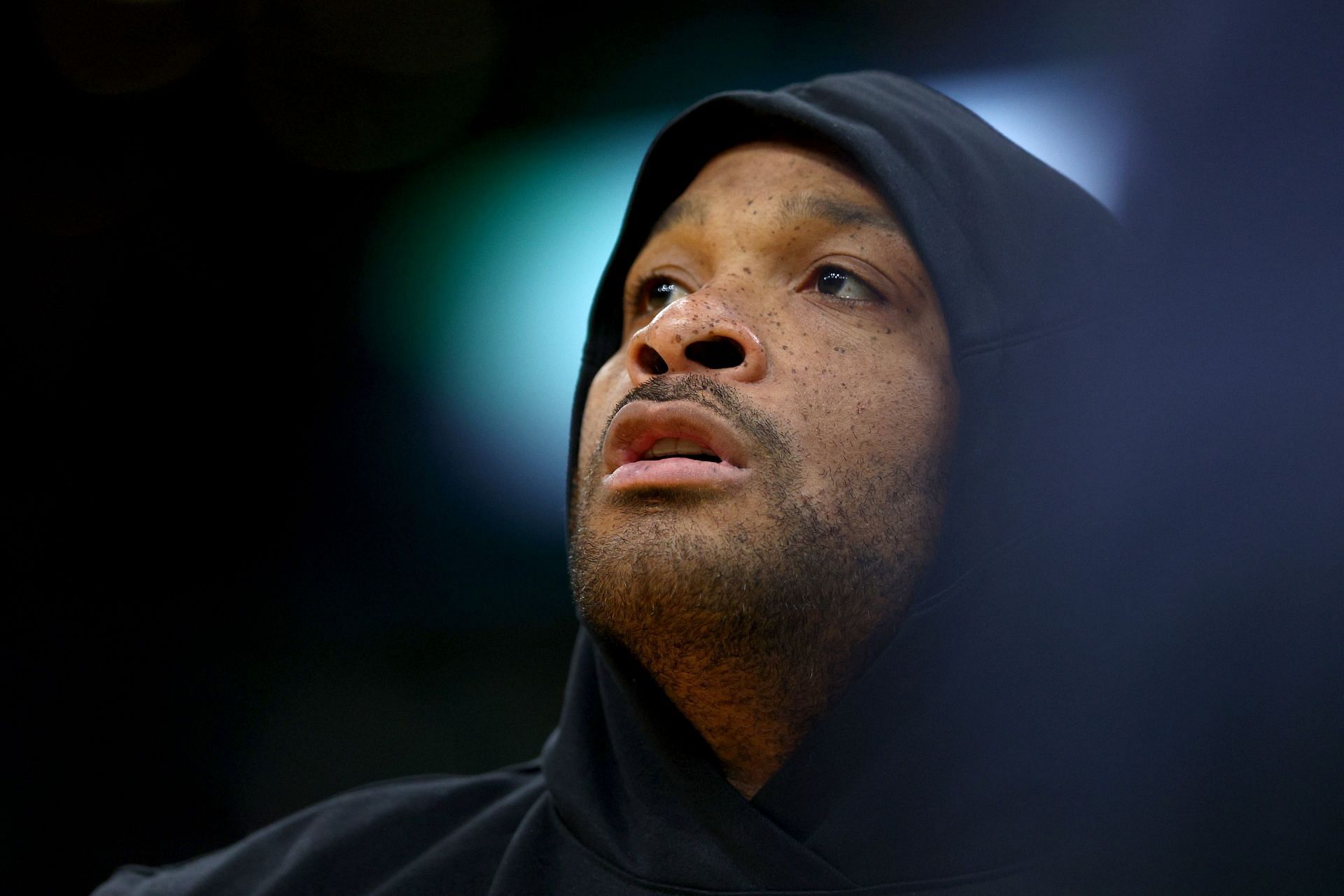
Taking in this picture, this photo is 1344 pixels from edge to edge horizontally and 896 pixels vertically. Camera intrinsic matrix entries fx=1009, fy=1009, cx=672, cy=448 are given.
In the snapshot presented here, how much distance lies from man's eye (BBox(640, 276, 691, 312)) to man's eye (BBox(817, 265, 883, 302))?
0.20 meters

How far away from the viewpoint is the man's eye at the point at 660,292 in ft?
4.19

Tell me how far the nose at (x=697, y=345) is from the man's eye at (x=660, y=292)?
183mm

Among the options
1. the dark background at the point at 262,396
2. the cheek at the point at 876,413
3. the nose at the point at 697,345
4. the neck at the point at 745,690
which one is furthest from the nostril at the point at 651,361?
the dark background at the point at 262,396

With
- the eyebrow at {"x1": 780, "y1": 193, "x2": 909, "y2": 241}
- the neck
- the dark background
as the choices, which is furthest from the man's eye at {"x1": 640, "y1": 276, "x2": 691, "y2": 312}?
the dark background

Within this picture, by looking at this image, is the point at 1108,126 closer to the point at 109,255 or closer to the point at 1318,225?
the point at 1318,225

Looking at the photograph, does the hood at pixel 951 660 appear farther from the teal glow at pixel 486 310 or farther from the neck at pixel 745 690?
the teal glow at pixel 486 310

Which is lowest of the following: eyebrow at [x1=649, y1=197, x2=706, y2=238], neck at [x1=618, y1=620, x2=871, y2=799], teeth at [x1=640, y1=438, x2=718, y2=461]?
neck at [x1=618, y1=620, x2=871, y2=799]

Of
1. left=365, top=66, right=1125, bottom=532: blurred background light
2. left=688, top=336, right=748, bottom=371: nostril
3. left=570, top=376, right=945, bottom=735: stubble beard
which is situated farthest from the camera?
left=365, top=66, right=1125, bottom=532: blurred background light

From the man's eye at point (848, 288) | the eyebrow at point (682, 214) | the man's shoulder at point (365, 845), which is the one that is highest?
the eyebrow at point (682, 214)

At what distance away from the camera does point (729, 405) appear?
1006mm

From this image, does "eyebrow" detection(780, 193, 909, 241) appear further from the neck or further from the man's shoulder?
the man's shoulder

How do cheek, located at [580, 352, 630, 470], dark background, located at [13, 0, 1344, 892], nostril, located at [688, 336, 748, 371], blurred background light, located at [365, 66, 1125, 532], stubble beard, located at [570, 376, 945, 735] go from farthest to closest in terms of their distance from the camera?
blurred background light, located at [365, 66, 1125, 532] → dark background, located at [13, 0, 1344, 892] → cheek, located at [580, 352, 630, 470] → nostril, located at [688, 336, 748, 371] → stubble beard, located at [570, 376, 945, 735]

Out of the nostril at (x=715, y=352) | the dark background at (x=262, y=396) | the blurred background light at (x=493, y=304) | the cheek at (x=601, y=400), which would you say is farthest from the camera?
the blurred background light at (x=493, y=304)

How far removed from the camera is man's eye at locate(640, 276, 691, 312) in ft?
4.19
